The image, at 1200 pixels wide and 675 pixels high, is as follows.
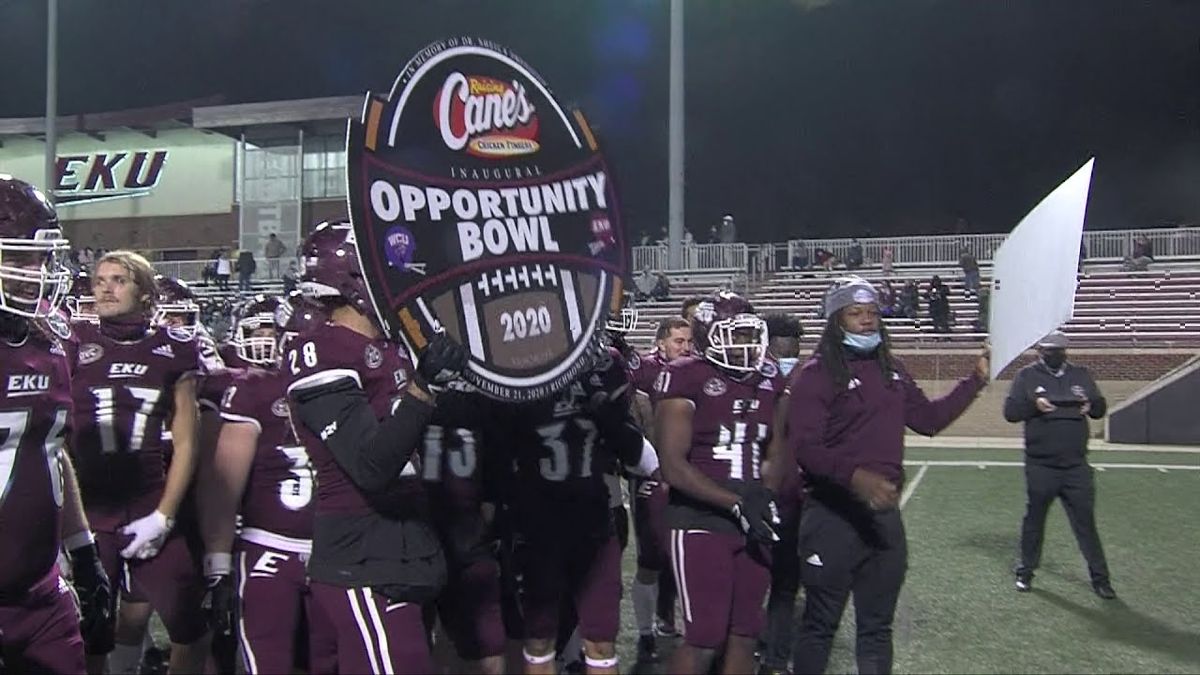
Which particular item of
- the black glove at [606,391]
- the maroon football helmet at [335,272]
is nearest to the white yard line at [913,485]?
the black glove at [606,391]

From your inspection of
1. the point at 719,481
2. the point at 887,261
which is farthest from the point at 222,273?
the point at 719,481

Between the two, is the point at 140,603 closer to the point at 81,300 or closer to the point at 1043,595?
the point at 81,300

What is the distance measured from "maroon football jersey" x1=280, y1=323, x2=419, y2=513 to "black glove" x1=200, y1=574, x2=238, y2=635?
1.66 metres

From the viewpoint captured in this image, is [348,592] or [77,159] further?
[77,159]

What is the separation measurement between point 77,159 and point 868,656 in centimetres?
3786

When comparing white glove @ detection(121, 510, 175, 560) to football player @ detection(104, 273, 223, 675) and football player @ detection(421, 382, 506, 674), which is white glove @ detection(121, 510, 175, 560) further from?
football player @ detection(421, 382, 506, 674)

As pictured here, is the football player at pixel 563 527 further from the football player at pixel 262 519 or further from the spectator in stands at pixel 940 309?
the spectator in stands at pixel 940 309

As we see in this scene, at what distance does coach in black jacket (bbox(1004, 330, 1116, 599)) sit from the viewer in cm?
696

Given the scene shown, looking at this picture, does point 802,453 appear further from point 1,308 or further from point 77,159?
point 77,159

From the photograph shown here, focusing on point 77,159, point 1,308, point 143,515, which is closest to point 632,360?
point 143,515

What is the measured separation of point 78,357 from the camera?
4.34 meters

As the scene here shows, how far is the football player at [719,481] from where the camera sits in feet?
13.9

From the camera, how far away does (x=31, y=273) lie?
2750 millimetres

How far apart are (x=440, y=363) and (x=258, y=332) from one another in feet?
8.27
